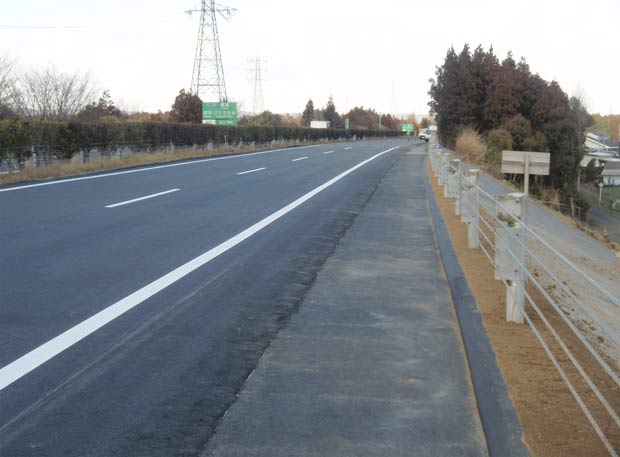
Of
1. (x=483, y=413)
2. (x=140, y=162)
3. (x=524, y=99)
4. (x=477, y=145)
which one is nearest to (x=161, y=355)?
(x=483, y=413)

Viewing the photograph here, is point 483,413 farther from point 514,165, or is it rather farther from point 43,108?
point 43,108

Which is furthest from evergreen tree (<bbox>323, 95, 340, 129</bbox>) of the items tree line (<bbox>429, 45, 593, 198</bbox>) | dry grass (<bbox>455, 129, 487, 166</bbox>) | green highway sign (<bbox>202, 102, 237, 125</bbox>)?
dry grass (<bbox>455, 129, 487, 166</bbox>)

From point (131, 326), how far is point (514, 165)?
16.4 m

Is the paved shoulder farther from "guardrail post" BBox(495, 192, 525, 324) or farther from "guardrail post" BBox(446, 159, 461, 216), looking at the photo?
"guardrail post" BBox(446, 159, 461, 216)


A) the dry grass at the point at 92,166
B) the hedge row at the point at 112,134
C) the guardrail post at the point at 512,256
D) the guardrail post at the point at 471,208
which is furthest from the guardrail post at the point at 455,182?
the hedge row at the point at 112,134

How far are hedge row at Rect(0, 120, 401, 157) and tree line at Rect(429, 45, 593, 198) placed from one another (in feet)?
51.2

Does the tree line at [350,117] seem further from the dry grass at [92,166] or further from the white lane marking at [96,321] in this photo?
the white lane marking at [96,321]

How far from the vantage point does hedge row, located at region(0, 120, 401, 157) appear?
76.0 feet

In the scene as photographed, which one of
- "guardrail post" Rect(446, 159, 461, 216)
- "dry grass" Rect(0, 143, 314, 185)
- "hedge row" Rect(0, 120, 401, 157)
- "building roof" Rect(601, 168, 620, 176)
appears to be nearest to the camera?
"guardrail post" Rect(446, 159, 461, 216)

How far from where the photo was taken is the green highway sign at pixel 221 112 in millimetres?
58375

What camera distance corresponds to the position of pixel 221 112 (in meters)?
58.5

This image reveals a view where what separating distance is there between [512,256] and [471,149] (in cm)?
3137

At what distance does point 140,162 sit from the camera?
28797mm

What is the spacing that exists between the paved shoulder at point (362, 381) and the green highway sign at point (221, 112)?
170 feet
